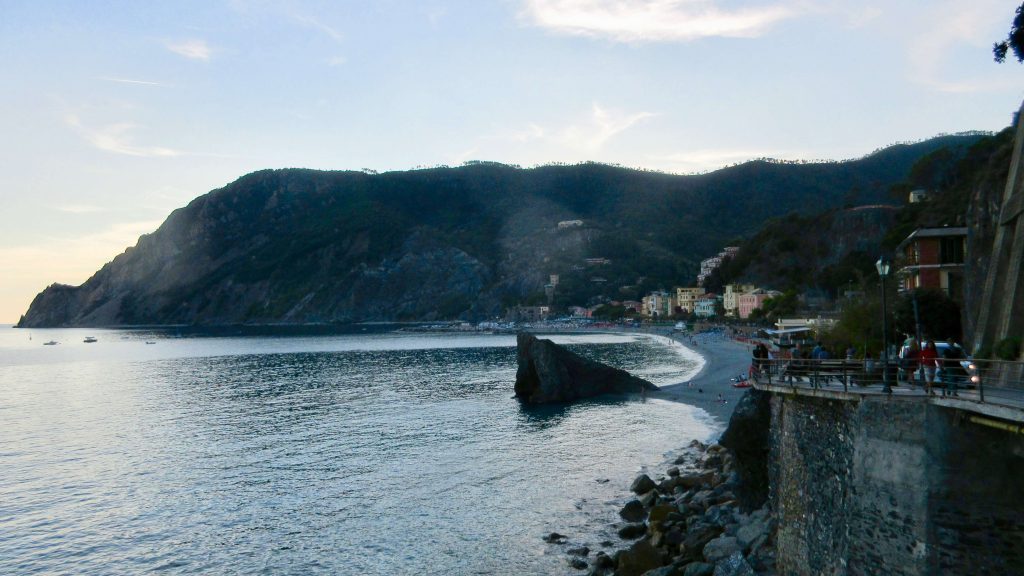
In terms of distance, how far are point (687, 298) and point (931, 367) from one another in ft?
527

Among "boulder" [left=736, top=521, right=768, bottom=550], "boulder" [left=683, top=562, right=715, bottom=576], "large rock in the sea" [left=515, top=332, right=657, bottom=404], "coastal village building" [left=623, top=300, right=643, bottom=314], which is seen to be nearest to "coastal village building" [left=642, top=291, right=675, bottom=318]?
"coastal village building" [left=623, top=300, right=643, bottom=314]

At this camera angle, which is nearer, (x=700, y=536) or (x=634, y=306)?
(x=700, y=536)

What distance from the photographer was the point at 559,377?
5275 cm

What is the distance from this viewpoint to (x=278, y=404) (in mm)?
55250

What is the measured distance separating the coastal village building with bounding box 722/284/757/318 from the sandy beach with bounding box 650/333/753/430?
3929 cm

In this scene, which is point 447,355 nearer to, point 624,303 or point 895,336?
point 895,336

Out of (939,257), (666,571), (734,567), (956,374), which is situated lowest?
(666,571)

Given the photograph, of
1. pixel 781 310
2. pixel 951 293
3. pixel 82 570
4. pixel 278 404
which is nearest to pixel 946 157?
pixel 781 310

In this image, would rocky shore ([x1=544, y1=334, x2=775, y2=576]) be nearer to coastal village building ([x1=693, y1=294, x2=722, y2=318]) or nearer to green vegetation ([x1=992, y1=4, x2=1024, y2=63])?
green vegetation ([x1=992, y1=4, x2=1024, y2=63])

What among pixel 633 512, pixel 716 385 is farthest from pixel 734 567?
pixel 716 385

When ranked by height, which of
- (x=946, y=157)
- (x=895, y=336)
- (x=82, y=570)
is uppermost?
(x=946, y=157)

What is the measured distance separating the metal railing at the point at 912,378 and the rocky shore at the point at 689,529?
388cm

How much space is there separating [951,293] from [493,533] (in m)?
29.1

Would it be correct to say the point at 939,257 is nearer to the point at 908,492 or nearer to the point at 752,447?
the point at 752,447
